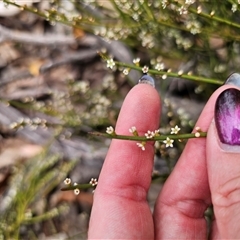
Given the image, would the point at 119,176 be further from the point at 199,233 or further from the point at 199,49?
the point at 199,49

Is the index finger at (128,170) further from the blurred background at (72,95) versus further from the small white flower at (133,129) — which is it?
the blurred background at (72,95)

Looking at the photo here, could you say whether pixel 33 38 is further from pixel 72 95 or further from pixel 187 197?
pixel 187 197

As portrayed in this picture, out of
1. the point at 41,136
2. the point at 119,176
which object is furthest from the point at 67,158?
the point at 119,176

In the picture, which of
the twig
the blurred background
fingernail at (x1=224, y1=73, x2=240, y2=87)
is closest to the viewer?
fingernail at (x1=224, y1=73, x2=240, y2=87)

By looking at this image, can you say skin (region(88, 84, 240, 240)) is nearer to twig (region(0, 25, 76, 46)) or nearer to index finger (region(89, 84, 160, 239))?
index finger (region(89, 84, 160, 239))

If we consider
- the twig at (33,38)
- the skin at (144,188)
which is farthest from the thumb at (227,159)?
the twig at (33,38)

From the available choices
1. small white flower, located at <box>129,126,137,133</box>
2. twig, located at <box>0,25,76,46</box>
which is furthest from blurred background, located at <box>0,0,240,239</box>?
small white flower, located at <box>129,126,137,133</box>
